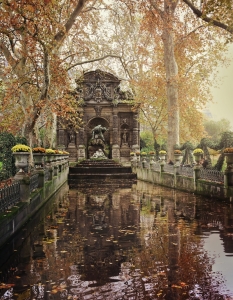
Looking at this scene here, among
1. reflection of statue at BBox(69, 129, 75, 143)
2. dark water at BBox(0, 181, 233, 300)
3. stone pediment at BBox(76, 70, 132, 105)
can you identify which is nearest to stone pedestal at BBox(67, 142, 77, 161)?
reflection of statue at BBox(69, 129, 75, 143)

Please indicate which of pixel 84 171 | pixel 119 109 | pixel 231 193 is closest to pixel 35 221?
pixel 231 193

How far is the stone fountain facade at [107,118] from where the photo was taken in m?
38.5

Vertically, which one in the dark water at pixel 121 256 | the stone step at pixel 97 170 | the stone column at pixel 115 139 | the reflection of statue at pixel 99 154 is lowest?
the dark water at pixel 121 256

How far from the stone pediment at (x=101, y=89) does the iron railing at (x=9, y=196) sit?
3079 cm

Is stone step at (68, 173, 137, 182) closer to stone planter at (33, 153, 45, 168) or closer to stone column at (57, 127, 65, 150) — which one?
stone planter at (33, 153, 45, 168)

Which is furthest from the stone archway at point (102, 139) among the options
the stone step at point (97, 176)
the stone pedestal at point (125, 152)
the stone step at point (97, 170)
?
the stone step at point (97, 176)

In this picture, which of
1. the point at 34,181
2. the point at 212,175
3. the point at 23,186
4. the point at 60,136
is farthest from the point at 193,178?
the point at 60,136

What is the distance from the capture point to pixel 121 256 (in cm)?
604

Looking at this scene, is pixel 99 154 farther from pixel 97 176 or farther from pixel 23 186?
pixel 23 186

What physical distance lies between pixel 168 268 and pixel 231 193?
7509 millimetres

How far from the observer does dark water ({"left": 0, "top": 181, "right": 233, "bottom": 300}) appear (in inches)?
179

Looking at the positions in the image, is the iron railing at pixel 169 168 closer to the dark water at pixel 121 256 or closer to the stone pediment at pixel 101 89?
the dark water at pixel 121 256

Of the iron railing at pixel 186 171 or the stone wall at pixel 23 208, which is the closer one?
the stone wall at pixel 23 208

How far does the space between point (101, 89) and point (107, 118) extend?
335 cm
